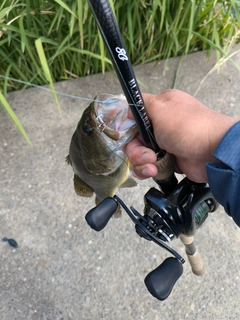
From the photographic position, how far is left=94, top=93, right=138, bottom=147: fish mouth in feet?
3.81

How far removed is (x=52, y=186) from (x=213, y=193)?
1.36 m

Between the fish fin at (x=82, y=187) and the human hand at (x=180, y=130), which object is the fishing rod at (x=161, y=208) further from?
the fish fin at (x=82, y=187)

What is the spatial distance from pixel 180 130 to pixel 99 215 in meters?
0.37

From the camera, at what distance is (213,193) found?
1.03 metres

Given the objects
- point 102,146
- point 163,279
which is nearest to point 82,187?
point 102,146

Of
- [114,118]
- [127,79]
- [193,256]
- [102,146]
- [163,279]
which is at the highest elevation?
[127,79]

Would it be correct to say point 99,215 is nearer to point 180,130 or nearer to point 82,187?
point 180,130

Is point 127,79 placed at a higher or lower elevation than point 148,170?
higher

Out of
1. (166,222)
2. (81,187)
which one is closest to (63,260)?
(81,187)

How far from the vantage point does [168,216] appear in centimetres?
103

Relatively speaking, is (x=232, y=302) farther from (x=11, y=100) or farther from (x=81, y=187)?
(x=11, y=100)

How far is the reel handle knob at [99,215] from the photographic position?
1002 mm

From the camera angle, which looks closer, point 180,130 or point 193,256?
point 180,130

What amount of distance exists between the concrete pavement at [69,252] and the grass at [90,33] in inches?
11.4
